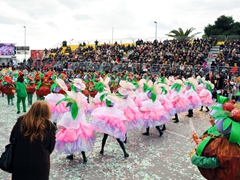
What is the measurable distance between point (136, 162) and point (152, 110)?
192 cm

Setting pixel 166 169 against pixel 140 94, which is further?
pixel 140 94

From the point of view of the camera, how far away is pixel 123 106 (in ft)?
21.8

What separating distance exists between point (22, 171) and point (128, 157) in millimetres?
3424

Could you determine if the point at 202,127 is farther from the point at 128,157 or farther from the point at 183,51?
the point at 183,51

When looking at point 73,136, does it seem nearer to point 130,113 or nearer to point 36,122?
point 130,113

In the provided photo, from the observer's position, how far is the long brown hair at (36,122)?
2.75m

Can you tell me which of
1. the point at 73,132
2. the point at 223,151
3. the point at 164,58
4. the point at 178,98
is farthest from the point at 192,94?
the point at 164,58

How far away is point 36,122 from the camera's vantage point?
2.76 meters

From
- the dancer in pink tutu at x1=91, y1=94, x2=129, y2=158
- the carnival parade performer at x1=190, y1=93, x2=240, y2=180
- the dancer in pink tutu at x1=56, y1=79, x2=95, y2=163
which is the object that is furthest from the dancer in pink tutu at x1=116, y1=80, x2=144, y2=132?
the carnival parade performer at x1=190, y1=93, x2=240, y2=180

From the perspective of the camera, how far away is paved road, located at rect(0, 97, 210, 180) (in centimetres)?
496

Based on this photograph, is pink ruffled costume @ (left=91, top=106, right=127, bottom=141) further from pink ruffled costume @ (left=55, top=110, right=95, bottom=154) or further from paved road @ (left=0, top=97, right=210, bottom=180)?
paved road @ (left=0, top=97, right=210, bottom=180)

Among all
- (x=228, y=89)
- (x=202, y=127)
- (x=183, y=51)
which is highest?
(x=183, y=51)

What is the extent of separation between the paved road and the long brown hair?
237 centimetres

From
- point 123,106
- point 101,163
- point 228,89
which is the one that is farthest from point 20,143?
point 228,89
